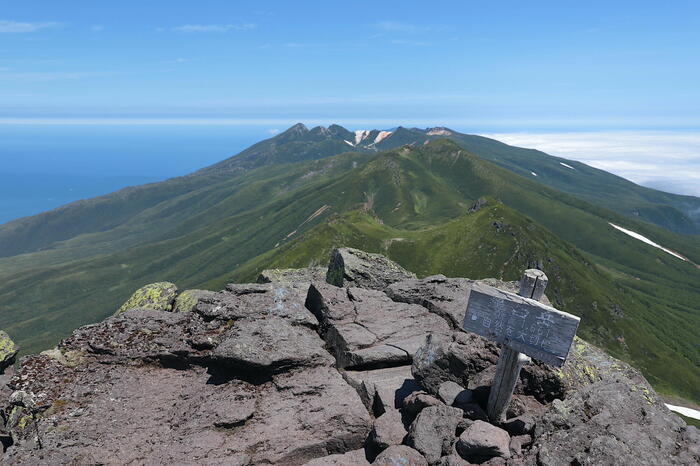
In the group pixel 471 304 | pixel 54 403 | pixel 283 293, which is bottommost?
pixel 54 403

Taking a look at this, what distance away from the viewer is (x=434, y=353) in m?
17.0

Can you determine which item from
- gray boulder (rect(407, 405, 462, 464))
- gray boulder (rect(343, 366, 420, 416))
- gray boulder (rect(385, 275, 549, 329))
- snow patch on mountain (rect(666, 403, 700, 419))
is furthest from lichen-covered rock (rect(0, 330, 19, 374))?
snow patch on mountain (rect(666, 403, 700, 419))

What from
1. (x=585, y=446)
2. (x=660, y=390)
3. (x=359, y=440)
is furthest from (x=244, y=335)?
(x=660, y=390)

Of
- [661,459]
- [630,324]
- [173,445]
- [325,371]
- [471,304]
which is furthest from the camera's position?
→ [630,324]

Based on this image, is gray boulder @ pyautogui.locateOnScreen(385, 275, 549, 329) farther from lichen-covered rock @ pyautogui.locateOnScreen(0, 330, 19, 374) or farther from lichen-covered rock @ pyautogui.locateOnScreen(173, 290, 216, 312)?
lichen-covered rock @ pyautogui.locateOnScreen(0, 330, 19, 374)

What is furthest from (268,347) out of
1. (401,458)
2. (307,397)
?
(401,458)

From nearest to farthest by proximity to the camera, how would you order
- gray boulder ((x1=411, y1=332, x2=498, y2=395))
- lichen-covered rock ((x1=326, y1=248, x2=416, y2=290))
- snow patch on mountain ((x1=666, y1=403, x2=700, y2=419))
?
gray boulder ((x1=411, y1=332, x2=498, y2=395)) < lichen-covered rock ((x1=326, y1=248, x2=416, y2=290)) < snow patch on mountain ((x1=666, y1=403, x2=700, y2=419))

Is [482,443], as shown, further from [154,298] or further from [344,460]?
[154,298]

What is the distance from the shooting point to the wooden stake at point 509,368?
14023 millimetres

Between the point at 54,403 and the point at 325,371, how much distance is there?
42.7 ft

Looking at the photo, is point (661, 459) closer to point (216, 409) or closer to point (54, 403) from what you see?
point (216, 409)

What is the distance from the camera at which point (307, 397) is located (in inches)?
724

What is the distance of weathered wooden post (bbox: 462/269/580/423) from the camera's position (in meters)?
13.2

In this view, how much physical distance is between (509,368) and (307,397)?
9.52 m
